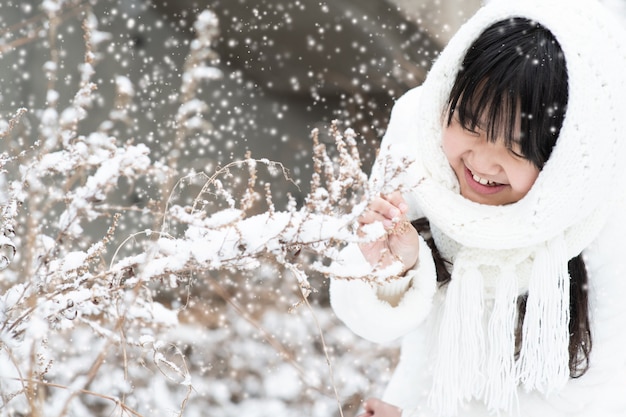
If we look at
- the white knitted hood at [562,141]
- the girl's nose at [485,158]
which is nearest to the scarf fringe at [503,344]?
the white knitted hood at [562,141]

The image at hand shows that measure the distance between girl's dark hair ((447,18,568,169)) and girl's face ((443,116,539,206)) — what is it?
2cm

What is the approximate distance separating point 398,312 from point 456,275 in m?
0.12

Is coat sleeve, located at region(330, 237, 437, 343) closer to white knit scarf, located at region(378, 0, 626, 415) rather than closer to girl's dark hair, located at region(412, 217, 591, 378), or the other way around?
white knit scarf, located at region(378, 0, 626, 415)

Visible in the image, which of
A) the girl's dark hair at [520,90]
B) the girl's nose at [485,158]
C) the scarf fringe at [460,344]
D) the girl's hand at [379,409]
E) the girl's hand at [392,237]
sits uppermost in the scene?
the girl's dark hair at [520,90]

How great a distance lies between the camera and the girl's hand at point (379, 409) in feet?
4.31

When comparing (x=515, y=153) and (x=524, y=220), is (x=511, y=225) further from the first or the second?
(x=515, y=153)

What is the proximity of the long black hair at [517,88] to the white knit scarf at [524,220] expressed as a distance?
0.06ft

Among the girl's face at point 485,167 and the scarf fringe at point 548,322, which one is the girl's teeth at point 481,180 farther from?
the scarf fringe at point 548,322

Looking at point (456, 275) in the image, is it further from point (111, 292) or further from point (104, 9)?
point (104, 9)

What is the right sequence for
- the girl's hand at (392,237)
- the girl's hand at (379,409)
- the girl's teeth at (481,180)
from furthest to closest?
the girl's hand at (379,409) < the girl's teeth at (481,180) < the girl's hand at (392,237)

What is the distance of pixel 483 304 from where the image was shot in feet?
3.87

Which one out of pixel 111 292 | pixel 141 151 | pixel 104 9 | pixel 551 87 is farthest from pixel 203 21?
pixel 104 9

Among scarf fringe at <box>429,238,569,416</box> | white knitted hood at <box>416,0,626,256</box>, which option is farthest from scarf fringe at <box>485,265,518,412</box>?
white knitted hood at <box>416,0,626,256</box>

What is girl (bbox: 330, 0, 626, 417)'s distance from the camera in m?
0.94
